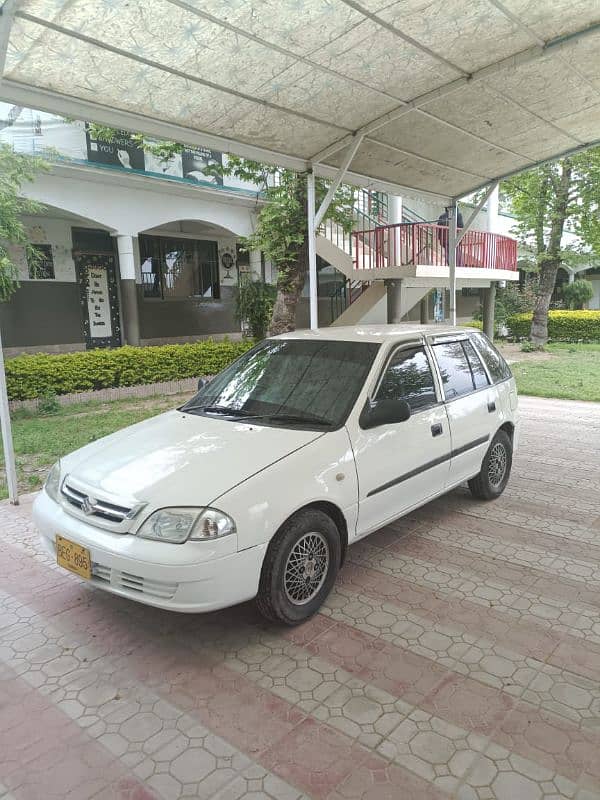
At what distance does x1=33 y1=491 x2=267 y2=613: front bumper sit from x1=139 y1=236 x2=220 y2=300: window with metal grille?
12.6m

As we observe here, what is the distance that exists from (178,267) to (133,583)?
13.6 m

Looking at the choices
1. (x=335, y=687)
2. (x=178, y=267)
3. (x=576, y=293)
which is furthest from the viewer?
(x=576, y=293)

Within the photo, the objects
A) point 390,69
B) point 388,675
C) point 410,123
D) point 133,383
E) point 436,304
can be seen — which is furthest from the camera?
point 436,304

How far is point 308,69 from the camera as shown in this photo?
5.16 meters

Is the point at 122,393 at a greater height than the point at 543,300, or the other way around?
the point at 543,300

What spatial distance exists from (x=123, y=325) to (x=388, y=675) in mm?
12480

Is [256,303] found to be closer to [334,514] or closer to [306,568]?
[334,514]

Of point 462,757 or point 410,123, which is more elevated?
point 410,123

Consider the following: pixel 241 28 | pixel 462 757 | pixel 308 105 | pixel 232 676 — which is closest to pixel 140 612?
pixel 232 676

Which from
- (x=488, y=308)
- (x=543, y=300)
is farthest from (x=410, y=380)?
(x=543, y=300)

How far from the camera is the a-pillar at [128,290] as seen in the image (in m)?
12.8

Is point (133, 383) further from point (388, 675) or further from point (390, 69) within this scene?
point (388, 675)

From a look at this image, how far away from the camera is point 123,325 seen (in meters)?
13.9

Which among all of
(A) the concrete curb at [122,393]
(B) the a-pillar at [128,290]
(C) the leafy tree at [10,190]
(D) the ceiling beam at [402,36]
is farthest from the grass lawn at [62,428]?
(D) the ceiling beam at [402,36]
